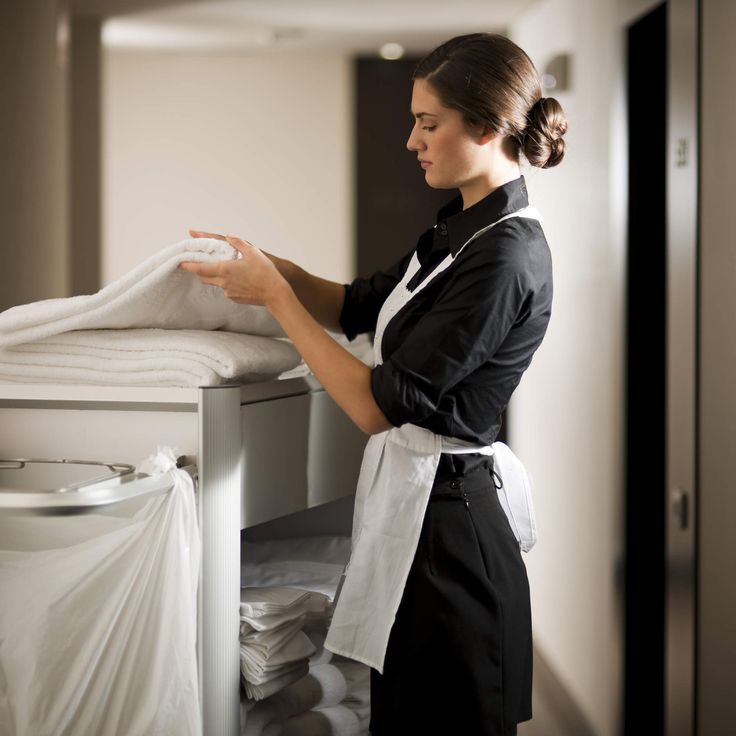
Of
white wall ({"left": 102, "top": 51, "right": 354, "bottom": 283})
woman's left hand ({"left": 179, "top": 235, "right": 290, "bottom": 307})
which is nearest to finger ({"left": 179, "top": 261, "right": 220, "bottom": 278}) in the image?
woman's left hand ({"left": 179, "top": 235, "right": 290, "bottom": 307})

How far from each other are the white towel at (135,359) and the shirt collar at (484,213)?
0.29m

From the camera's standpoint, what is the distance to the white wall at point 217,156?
8.37 ft

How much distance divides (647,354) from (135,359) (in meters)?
1.34

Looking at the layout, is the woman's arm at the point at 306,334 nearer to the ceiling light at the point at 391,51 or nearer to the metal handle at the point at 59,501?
the metal handle at the point at 59,501

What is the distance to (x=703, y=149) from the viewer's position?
171cm

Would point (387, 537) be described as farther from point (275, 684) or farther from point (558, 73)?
point (558, 73)

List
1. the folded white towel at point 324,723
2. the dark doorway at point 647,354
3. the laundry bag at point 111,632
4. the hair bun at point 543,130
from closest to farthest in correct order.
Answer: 1. the laundry bag at point 111,632
2. the hair bun at point 543,130
3. the folded white towel at point 324,723
4. the dark doorway at point 647,354

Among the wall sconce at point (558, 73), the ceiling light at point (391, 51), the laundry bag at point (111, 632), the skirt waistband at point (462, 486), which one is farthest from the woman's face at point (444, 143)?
the ceiling light at point (391, 51)

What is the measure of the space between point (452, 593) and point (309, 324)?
36 centimetres

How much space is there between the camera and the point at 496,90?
112 cm

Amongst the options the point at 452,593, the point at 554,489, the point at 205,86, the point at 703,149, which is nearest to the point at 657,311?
the point at 703,149

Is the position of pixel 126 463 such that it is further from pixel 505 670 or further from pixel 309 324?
pixel 505 670

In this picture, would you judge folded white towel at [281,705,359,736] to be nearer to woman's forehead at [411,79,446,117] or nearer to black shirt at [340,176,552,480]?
black shirt at [340,176,552,480]

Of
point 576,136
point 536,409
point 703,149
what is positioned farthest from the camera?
point 536,409
